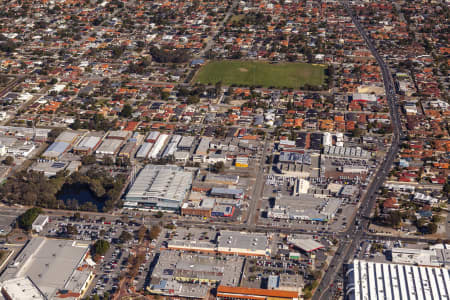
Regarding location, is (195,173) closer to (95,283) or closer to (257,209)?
(257,209)

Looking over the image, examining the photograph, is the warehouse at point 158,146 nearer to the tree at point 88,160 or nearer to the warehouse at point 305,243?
the tree at point 88,160

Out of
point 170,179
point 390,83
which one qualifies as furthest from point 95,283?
point 390,83

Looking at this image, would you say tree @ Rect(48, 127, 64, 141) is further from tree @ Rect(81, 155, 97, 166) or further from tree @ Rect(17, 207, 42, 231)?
tree @ Rect(17, 207, 42, 231)

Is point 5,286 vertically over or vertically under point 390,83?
over

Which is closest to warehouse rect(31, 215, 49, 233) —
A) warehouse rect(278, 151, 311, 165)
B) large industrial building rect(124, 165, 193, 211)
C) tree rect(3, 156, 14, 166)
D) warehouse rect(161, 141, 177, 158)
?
large industrial building rect(124, 165, 193, 211)

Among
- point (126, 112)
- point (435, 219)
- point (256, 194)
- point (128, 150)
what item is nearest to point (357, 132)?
point (256, 194)

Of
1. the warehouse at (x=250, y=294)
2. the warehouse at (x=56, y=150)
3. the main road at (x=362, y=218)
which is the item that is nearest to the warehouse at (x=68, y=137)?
the warehouse at (x=56, y=150)

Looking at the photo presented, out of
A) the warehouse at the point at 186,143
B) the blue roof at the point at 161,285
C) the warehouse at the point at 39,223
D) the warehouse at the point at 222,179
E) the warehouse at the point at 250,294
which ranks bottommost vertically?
the warehouse at the point at 186,143
